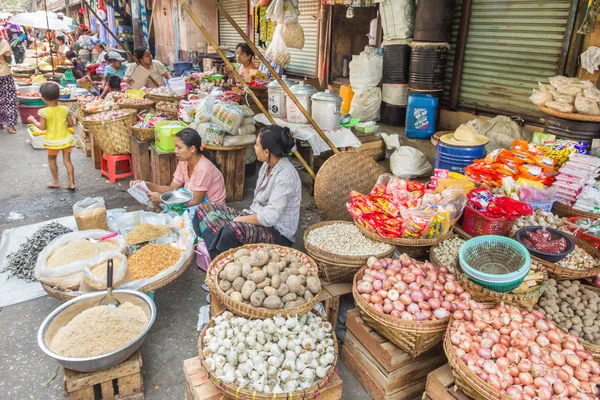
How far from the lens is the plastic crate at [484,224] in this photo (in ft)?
10.2

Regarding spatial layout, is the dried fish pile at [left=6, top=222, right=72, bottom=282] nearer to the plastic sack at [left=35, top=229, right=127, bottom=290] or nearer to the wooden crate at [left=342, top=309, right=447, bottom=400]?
the plastic sack at [left=35, top=229, right=127, bottom=290]

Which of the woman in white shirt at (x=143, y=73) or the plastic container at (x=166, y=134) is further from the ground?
the woman in white shirt at (x=143, y=73)

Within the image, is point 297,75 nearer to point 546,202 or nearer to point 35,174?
point 35,174

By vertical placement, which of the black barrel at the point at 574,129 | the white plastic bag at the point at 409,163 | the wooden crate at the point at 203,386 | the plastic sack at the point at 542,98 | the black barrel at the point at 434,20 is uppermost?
the black barrel at the point at 434,20

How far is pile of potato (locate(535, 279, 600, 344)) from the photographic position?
2.37 m

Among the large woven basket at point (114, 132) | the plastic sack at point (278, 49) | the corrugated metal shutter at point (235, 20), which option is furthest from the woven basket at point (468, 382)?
the corrugated metal shutter at point (235, 20)

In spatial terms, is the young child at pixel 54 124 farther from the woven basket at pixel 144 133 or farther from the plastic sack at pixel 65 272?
the plastic sack at pixel 65 272

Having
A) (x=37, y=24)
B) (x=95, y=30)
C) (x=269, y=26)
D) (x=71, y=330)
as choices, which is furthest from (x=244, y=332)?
(x=95, y=30)

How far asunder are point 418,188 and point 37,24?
12771mm

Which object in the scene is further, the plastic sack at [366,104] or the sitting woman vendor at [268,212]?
the plastic sack at [366,104]

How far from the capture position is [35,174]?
19.9 ft

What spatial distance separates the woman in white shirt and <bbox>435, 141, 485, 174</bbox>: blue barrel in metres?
5.56

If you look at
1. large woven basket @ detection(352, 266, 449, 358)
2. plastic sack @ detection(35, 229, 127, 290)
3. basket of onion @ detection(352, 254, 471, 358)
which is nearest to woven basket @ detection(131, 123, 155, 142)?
plastic sack @ detection(35, 229, 127, 290)

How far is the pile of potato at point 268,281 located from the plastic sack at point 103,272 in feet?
2.47
